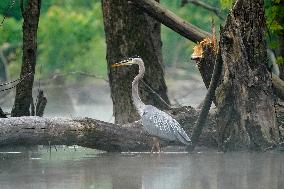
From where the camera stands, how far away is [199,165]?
14.3 m

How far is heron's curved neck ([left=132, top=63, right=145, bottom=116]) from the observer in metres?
16.2

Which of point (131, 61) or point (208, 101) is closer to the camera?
point (208, 101)

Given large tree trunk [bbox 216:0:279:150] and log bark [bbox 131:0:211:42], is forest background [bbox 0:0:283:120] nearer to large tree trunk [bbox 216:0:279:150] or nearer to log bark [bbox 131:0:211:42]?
log bark [bbox 131:0:211:42]

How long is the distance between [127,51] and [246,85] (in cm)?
316

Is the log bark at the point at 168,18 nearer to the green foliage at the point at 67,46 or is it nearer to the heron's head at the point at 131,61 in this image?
the heron's head at the point at 131,61

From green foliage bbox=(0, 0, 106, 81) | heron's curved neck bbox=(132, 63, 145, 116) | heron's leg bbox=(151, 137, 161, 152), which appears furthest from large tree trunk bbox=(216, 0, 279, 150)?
green foliage bbox=(0, 0, 106, 81)

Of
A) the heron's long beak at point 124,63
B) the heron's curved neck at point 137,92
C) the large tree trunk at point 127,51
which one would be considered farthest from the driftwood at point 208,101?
the large tree trunk at point 127,51

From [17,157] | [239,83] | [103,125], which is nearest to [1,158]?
[17,157]

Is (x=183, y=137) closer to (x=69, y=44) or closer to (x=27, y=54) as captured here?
(x=27, y=54)

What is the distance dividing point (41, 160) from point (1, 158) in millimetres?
690

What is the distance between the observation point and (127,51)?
17812 mm

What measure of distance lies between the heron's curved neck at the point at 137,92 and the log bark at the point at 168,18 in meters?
0.91

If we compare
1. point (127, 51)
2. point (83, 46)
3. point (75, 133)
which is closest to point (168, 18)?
point (127, 51)

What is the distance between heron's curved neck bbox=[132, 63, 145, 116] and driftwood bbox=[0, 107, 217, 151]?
0.28 m
